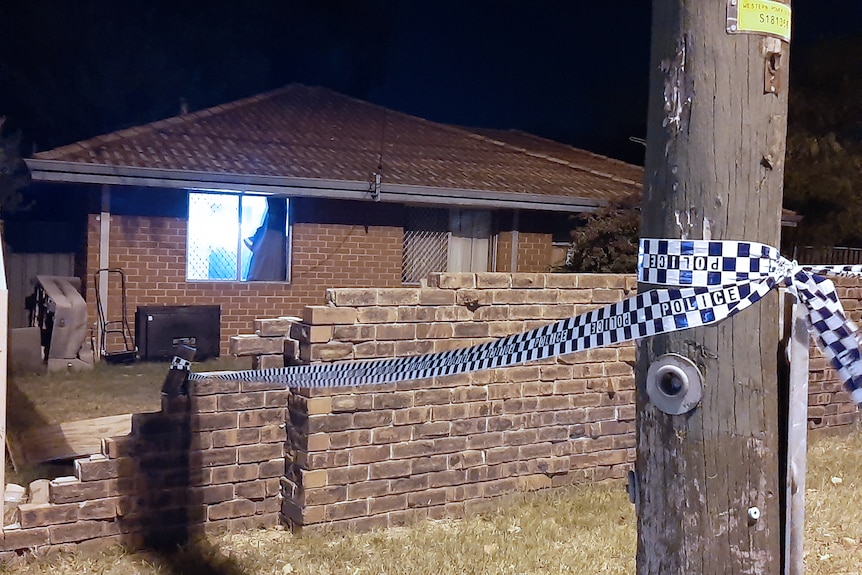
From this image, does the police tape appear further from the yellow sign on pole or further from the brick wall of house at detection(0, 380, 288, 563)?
the brick wall of house at detection(0, 380, 288, 563)

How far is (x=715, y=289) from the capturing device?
6.34 feet

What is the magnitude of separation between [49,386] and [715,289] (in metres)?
8.84

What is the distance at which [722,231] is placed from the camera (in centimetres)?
189

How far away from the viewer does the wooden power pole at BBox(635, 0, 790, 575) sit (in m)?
1.87

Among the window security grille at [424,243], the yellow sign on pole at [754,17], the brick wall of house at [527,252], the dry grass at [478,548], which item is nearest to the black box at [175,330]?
the window security grille at [424,243]

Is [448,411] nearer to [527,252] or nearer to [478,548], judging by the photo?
[478,548]

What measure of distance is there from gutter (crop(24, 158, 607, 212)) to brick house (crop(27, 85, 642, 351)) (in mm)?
17

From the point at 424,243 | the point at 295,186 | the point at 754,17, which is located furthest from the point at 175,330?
the point at 754,17

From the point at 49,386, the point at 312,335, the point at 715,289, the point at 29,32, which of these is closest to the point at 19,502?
the point at 312,335

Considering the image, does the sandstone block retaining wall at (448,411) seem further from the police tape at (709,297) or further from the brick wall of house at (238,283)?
the brick wall of house at (238,283)

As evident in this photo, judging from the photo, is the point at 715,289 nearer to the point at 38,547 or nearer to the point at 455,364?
the point at 455,364

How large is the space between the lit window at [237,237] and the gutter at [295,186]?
0.71 m

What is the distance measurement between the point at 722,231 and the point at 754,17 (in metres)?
0.49

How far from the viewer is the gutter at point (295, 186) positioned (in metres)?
9.96
